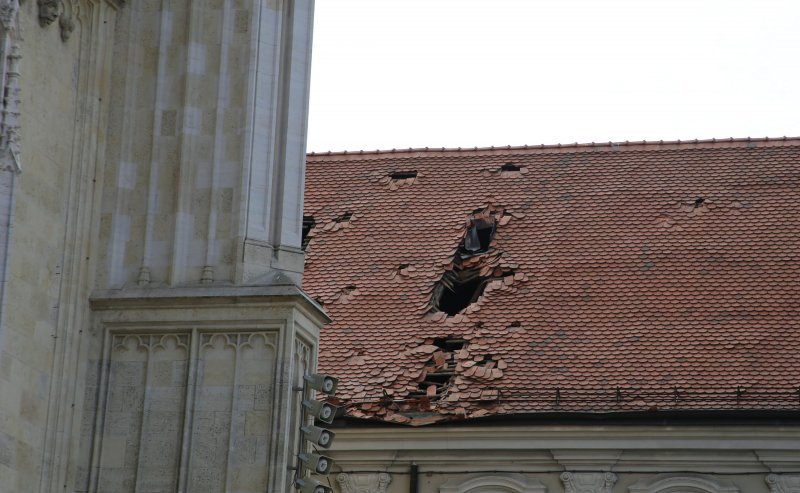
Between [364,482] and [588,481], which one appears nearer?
[588,481]

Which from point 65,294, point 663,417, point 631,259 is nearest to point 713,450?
point 663,417

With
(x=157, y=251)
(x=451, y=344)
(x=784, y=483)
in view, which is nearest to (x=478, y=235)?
(x=451, y=344)

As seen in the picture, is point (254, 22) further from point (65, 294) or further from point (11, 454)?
point (11, 454)

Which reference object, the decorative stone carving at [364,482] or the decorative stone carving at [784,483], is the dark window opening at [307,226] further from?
the decorative stone carving at [784,483]

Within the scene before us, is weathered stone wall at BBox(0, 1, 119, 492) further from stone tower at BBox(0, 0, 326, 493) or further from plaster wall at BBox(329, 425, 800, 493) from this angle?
plaster wall at BBox(329, 425, 800, 493)

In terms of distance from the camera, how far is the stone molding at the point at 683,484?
2416 cm

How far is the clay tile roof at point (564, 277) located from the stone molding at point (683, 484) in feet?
2.75

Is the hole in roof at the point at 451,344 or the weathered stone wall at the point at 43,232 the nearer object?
the weathered stone wall at the point at 43,232

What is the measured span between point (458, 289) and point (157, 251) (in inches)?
401

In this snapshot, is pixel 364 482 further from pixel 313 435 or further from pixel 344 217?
pixel 313 435

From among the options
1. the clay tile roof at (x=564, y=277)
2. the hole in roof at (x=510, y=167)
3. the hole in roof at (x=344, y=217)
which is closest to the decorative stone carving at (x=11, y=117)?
the clay tile roof at (x=564, y=277)

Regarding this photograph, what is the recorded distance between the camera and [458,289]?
88.3 ft

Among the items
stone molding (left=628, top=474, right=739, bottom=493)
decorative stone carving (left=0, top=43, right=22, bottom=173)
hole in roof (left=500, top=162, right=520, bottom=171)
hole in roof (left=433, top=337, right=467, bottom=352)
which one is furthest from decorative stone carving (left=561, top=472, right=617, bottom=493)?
decorative stone carving (left=0, top=43, right=22, bottom=173)

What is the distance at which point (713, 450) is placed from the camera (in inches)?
950
